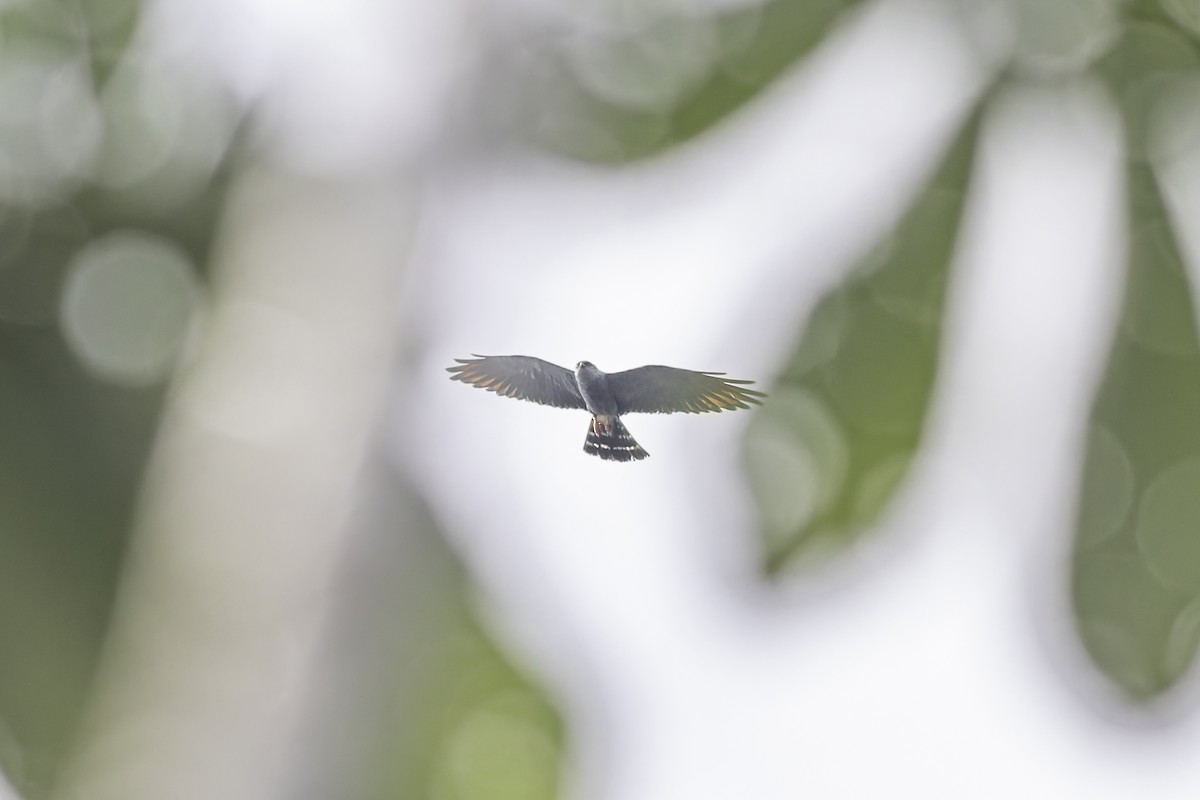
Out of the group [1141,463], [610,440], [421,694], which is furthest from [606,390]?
[1141,463]

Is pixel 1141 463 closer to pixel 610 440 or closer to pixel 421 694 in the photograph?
pixel 610 440

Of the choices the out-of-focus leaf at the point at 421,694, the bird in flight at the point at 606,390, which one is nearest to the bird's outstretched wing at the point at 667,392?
the bird in flight at the point at 606,390

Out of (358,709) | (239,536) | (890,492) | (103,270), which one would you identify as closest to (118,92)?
(103,270)

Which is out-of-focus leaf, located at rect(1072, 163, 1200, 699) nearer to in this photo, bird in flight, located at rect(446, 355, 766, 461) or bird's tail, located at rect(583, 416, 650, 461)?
bird in flight, located at rect(446, 355, 766, 461)

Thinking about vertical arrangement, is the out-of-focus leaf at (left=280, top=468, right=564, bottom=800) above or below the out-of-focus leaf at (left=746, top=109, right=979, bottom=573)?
below

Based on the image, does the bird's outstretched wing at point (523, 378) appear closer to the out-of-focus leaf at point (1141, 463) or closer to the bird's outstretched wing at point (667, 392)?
the bird's outstretched wing at point (667, 392)

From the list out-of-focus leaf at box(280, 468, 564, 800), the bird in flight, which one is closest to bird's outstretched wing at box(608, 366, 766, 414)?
the bird in flight

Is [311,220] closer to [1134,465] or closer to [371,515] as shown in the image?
[371,515]
